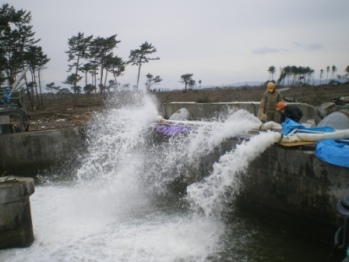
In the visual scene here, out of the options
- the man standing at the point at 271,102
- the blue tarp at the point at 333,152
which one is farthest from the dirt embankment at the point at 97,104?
the blue tarp at the point at 333,152

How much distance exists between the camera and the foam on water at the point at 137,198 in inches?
221

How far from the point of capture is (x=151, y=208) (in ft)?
25.7

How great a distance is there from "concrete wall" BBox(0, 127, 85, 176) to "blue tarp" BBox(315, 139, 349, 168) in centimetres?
955

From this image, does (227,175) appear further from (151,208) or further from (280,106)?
(280,106)

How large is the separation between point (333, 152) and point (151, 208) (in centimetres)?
455

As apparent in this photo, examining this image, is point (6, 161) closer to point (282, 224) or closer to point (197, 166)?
point (197, 166)

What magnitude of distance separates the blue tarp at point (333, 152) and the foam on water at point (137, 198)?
123 centimetres

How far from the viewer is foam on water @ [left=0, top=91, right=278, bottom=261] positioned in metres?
5.62

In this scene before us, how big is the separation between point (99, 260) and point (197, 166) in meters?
4.17

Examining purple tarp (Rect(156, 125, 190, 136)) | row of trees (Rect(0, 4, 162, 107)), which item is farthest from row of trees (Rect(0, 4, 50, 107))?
purple tarp (Rect(156, 125, 190, 136))

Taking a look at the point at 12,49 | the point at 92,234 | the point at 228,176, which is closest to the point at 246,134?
the point at 228,176

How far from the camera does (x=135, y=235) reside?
617 centimetres

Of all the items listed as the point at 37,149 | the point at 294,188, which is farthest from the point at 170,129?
the point at 37,149

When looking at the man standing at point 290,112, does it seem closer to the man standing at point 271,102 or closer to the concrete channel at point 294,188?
the man standing at point 271,102
